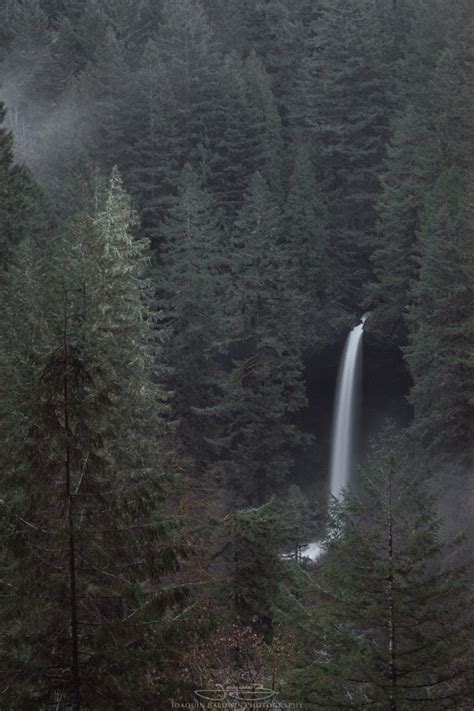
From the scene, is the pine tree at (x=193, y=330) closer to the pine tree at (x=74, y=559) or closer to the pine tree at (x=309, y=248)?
the pine tree at (x=309, y=248)

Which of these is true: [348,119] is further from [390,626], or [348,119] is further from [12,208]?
[390,626]

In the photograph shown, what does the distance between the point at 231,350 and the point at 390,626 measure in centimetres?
3288

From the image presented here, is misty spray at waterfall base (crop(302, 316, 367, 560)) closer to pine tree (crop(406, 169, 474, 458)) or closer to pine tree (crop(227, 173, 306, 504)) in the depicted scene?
pine tree (crop(227, 173, 306, 504))

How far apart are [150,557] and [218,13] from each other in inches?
2491

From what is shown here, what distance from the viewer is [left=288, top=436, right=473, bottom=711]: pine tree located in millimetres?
9508

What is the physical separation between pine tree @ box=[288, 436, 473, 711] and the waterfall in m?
29.7

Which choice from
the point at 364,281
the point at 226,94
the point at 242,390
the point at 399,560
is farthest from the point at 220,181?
the point at 399,560

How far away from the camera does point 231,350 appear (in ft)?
139

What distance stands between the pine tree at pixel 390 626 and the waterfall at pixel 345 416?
2966 cm

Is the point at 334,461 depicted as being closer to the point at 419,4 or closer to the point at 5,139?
the point at 5,139

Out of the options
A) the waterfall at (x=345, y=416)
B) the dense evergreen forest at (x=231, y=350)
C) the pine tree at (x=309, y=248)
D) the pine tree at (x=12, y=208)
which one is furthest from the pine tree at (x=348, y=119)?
the pine tree at (x=12, y=208)

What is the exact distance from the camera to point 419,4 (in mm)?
54938

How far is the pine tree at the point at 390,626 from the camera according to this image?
9.51 meters
